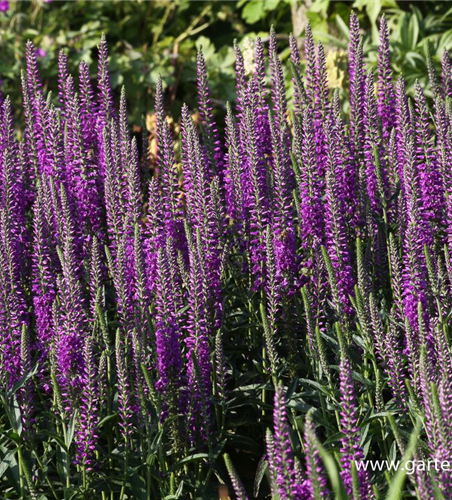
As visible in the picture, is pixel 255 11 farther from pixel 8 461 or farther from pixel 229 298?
pixel 8 461

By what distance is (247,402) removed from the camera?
11.2 ft

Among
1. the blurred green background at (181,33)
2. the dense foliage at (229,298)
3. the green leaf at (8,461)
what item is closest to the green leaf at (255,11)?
the blurred green background at (181,33)

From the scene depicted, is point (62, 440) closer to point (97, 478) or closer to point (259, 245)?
point (97, 478)

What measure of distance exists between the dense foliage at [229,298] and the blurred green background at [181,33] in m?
3.07

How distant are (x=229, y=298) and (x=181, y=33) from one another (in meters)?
8.91

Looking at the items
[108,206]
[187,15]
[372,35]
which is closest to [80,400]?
[108,206]

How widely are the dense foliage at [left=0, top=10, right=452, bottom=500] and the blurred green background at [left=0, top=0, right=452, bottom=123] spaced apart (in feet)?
10.1

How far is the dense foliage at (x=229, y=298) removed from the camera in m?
3.03

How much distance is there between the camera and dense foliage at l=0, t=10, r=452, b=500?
3.03 meters

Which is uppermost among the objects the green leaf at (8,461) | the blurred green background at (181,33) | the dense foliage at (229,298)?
the blurred green background at (181,33)

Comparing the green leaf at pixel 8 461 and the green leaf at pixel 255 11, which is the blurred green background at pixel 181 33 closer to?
the green leaf at pixel 255 11

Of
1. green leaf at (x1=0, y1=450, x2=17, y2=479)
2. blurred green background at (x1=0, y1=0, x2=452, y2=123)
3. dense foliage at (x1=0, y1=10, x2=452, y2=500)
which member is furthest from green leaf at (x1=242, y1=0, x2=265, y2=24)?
green leaf at (x1=0, y1=450, x2=17, y2=479)

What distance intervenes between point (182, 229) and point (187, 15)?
8.99m

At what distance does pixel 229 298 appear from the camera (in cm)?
389
